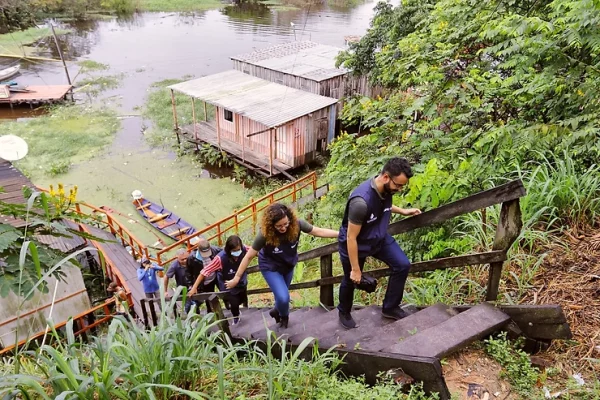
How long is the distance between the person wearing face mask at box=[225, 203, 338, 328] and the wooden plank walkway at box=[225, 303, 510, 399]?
0.33 metres

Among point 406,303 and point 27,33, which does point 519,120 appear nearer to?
point 406,303

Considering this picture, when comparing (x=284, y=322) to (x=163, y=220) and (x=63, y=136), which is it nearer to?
(x=163, y=220)

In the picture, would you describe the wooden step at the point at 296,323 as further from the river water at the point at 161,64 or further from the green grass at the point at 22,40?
the green grass at the point at 22,40

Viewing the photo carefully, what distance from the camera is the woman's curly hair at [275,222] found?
3.58 meters

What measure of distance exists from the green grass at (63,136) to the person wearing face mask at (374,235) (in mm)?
16919

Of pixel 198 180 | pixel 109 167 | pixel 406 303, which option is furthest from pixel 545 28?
pixel 109 167

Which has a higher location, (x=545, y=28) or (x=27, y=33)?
(x=545, y=28)

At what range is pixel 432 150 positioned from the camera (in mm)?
5820

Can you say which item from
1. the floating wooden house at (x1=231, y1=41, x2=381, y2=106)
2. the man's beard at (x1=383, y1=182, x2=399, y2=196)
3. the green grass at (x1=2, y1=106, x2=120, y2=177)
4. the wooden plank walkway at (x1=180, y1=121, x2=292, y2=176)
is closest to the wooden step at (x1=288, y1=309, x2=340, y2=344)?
the man's beard at (x1=383, y1=182, x2=399, y2=196)

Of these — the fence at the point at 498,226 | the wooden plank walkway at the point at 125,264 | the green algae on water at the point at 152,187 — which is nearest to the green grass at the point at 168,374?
the fence at the point at 498,226

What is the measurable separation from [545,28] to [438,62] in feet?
8.84

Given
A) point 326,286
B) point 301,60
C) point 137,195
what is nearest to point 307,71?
point 301,60

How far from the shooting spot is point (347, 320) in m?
3.52

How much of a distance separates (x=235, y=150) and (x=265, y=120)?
114 inches
